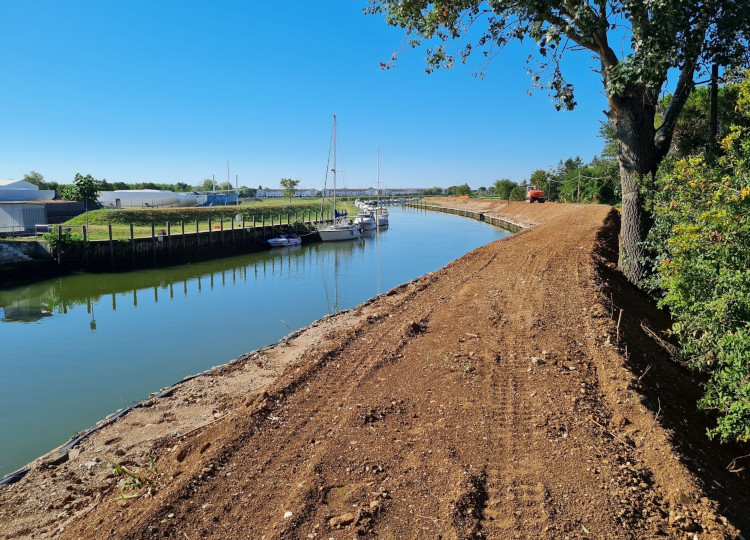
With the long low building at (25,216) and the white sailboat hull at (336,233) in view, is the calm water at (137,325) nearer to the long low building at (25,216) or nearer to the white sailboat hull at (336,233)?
the long low building at (25,216)

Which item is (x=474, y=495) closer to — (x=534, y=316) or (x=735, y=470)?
(x=735, y=470)

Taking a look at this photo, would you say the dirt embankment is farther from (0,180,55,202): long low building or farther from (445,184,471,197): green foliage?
(445,184,471,197): green foliage

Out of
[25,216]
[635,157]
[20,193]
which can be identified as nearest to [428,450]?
[635,157]

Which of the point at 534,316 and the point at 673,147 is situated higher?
the point at 673,147

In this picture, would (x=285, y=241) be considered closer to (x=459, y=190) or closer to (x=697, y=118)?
(x=697, y=118)

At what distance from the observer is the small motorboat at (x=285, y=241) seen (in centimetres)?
3825

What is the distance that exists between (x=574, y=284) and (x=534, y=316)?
246 cm

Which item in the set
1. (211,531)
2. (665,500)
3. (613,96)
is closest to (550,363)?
(665,500)

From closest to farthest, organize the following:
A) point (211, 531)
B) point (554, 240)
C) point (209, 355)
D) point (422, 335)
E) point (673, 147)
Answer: point (211, 531) < point (422, 335) < point (209, 355) < point (673, 147) < point (554, 240)

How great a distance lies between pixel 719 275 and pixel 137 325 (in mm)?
15102

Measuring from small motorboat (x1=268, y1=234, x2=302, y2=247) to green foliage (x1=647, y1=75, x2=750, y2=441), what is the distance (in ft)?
112

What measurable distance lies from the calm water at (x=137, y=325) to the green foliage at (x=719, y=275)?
8.32 metres

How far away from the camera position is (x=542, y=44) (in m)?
9.06

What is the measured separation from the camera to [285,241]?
127ft
